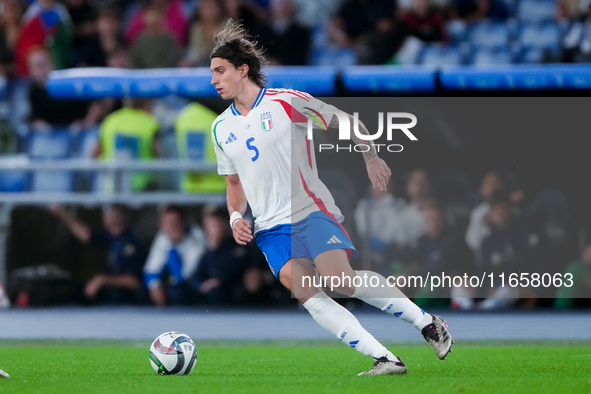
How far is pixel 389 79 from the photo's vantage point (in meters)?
9.85

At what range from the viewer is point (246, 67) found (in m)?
6.04

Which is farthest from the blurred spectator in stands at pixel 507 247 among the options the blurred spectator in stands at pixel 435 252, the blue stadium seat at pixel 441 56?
the blue stadium seat at pixel 441 56

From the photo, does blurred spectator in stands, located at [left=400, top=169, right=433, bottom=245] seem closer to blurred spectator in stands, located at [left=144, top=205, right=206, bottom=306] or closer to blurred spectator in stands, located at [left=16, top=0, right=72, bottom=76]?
blurred spectator in stands, located at [left=144, top=205, right=206, bottom=306]

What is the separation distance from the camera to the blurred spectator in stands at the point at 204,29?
1259cm

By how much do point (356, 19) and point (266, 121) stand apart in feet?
24.6

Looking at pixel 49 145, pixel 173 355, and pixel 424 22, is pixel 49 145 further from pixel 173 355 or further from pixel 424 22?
pixel 173 355

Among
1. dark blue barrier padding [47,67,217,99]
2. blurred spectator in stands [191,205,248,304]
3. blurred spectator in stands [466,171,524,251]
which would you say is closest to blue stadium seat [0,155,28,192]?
dark blue barrier padding [47,67,217,99]

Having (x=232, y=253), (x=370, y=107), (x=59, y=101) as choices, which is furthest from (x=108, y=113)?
(x=370, y=107)

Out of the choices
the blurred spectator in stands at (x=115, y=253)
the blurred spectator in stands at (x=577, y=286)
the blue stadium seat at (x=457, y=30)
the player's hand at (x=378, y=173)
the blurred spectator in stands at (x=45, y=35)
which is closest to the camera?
the player's hand at (x=378, y=173)

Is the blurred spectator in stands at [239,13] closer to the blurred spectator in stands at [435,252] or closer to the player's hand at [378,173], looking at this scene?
the blurred spectator in stands at [435,252]

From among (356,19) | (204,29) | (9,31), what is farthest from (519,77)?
(9,31)

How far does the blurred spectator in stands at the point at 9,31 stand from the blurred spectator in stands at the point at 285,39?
4.05m

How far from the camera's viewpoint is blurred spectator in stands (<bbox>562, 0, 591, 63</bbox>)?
10.0 metres

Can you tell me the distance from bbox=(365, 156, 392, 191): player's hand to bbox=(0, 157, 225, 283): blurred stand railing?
5.00 metres
